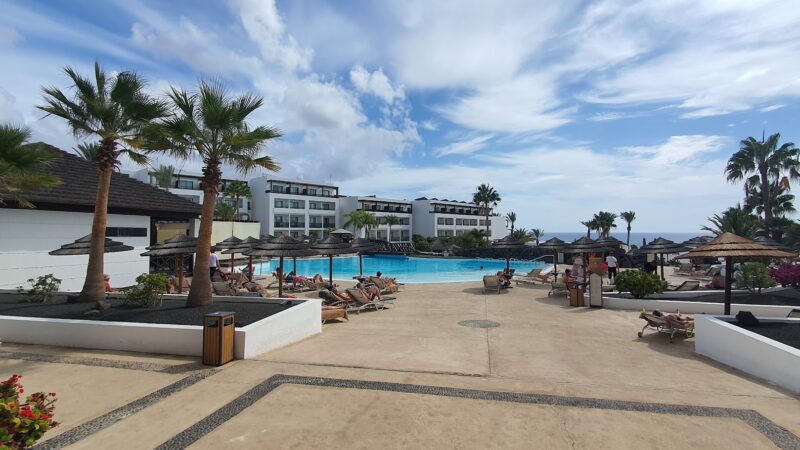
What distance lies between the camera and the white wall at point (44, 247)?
1358cm

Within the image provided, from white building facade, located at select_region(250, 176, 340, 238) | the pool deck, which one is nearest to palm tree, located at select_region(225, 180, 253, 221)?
white building facade, located at select_region(250, 176, 340, 238)

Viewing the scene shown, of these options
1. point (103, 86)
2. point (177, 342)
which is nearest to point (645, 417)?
point (177, 342)

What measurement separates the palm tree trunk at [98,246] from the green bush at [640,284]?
15.9 metres

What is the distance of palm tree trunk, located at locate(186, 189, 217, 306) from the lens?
1002 centimetres

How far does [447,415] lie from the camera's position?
5129mm

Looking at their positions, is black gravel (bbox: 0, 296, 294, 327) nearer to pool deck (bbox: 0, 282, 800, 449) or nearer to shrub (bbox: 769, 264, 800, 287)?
pool deck (bbox: 0, 282, 800, 449)

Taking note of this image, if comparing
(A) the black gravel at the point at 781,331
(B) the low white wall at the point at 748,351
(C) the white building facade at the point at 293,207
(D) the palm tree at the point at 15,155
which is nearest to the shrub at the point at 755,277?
(B) the low white wall at the point at 748,351

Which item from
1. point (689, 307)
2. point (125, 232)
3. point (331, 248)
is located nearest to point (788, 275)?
point (689, 307)

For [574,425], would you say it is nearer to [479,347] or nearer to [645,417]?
[645,417]

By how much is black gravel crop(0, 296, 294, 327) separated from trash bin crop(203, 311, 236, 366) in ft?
2.70

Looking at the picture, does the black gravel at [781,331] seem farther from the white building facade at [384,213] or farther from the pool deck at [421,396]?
the white building facade at [384,213]

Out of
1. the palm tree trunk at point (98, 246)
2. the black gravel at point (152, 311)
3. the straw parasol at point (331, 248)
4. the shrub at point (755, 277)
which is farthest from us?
the straw parasol at point (331, 248)

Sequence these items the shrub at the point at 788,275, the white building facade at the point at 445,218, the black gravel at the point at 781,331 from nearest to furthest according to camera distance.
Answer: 1. the black gravel at the point at 781,331
2. the shrub at the point at 788,275
3. the white building facade at the point at 445,218

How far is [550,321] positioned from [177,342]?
9.31m
